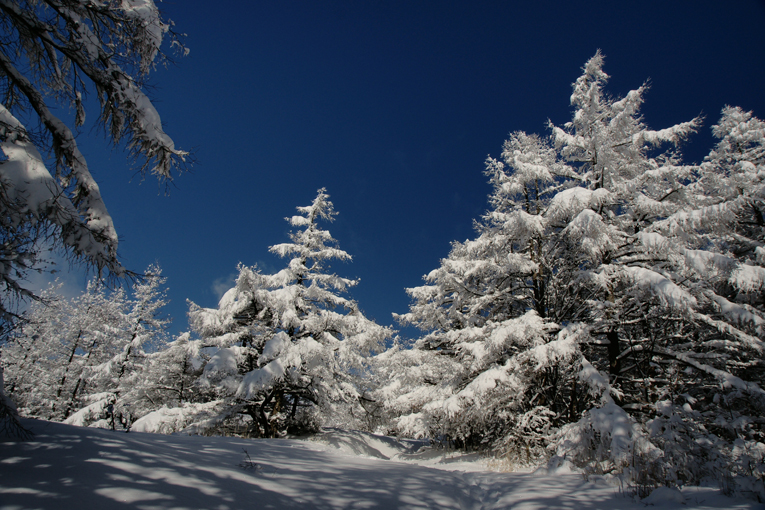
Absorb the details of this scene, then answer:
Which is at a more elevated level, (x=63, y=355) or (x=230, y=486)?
(x=63, y=355)

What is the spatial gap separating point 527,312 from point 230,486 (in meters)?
8.49

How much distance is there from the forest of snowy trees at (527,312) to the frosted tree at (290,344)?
8 cm

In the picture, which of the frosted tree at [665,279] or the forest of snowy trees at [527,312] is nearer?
the forest of snowy trees at [527,312]

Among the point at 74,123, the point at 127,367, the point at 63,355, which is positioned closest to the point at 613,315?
the point at 74,123

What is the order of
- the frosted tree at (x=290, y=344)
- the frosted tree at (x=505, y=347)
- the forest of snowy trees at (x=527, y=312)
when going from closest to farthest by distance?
the forest of snowy trees at (x=527, y=312), the frosted tree at (x=505, y=347), the frosted tree at (x=290, y=344)

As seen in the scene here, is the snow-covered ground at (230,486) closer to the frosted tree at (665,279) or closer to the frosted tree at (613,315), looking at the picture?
the frosted tree at (613,315)

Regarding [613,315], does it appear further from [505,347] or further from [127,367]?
[127,367]

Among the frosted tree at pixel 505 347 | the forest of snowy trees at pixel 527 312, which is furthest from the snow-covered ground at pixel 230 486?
the frosted tree at pixel 505 347

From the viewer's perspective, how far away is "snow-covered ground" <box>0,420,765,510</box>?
7.12 feet

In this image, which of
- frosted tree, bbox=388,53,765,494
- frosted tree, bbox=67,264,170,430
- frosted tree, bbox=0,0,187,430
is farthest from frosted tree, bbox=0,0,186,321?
frosted tree, bbox=67,264,170,430

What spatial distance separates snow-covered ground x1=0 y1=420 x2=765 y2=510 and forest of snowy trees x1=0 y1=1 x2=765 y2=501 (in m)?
0.71

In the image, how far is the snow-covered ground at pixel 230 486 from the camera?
2170 millimetres

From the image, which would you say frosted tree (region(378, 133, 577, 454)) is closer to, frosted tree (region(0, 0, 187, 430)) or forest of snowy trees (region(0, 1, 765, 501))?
forest of snowy trees (region(0, 1, 765, 501))

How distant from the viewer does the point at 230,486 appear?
2781 millimetres
